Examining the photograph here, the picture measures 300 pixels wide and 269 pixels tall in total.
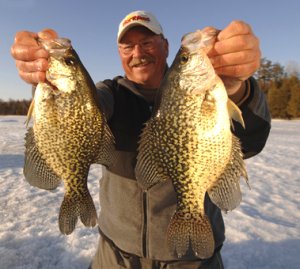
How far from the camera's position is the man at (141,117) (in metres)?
1.97

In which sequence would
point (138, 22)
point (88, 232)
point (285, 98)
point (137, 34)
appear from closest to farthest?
1. point (138, 22)
2. point (137, 34)
3. point (88, 232)
4. point (285, 98)

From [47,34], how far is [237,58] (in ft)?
3.97

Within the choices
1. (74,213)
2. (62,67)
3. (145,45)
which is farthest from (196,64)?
(145,45)

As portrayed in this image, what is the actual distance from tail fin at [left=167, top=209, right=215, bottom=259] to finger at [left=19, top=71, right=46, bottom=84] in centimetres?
129

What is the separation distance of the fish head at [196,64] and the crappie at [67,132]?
1.88 feet

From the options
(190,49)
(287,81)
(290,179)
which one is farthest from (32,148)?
(287,81)

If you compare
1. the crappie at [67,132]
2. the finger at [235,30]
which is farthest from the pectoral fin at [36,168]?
the finger at [235,30]

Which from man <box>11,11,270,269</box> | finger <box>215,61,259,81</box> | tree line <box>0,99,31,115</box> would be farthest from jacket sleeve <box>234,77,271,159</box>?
tree line <box>0,99,31,115</box>

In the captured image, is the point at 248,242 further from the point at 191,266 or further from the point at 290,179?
the point at 290,179

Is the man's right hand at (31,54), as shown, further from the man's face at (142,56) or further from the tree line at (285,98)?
the tree line at (285,98)

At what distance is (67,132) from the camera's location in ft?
6.64

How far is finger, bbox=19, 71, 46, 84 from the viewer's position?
6.69ft

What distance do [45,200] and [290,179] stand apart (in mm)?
6133

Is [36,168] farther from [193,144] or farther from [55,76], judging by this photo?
[193,144]
